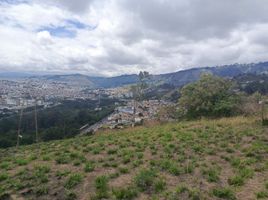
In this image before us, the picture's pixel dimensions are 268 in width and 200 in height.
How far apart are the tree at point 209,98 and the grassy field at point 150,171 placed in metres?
16.7

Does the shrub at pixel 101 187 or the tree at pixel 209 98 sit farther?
the tree at pixel 209 98

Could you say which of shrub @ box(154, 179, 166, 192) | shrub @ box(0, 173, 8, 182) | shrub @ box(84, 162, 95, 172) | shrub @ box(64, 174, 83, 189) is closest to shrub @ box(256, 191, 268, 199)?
shrub @ box(154, 179, 166, 192)

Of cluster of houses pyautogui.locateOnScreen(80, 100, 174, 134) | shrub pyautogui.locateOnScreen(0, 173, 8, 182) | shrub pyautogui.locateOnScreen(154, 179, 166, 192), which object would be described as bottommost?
cluster of houses pyautogui.locateOnScreen(80, 100, 174, 134)

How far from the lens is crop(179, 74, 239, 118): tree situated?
3123 cm

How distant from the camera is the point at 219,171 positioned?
31.5ft

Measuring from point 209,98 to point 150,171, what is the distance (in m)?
24.5

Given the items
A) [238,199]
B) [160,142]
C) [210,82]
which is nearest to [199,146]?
[160,142]

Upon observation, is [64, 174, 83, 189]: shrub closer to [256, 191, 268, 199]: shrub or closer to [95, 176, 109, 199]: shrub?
[95, 176, 109, 199]: shrub

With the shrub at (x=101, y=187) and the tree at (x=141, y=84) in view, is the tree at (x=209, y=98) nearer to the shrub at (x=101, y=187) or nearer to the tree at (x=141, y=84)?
the shrub at (x=101, y=187)

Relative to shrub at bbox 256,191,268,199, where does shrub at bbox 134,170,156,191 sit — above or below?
above

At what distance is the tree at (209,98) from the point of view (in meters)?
31.2

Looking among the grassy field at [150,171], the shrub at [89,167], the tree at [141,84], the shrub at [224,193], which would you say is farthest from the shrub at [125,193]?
the tree at [141,84]

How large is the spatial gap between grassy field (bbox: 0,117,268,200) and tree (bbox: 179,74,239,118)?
16.7m

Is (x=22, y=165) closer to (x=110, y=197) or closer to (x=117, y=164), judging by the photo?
(x=117, y=164)
